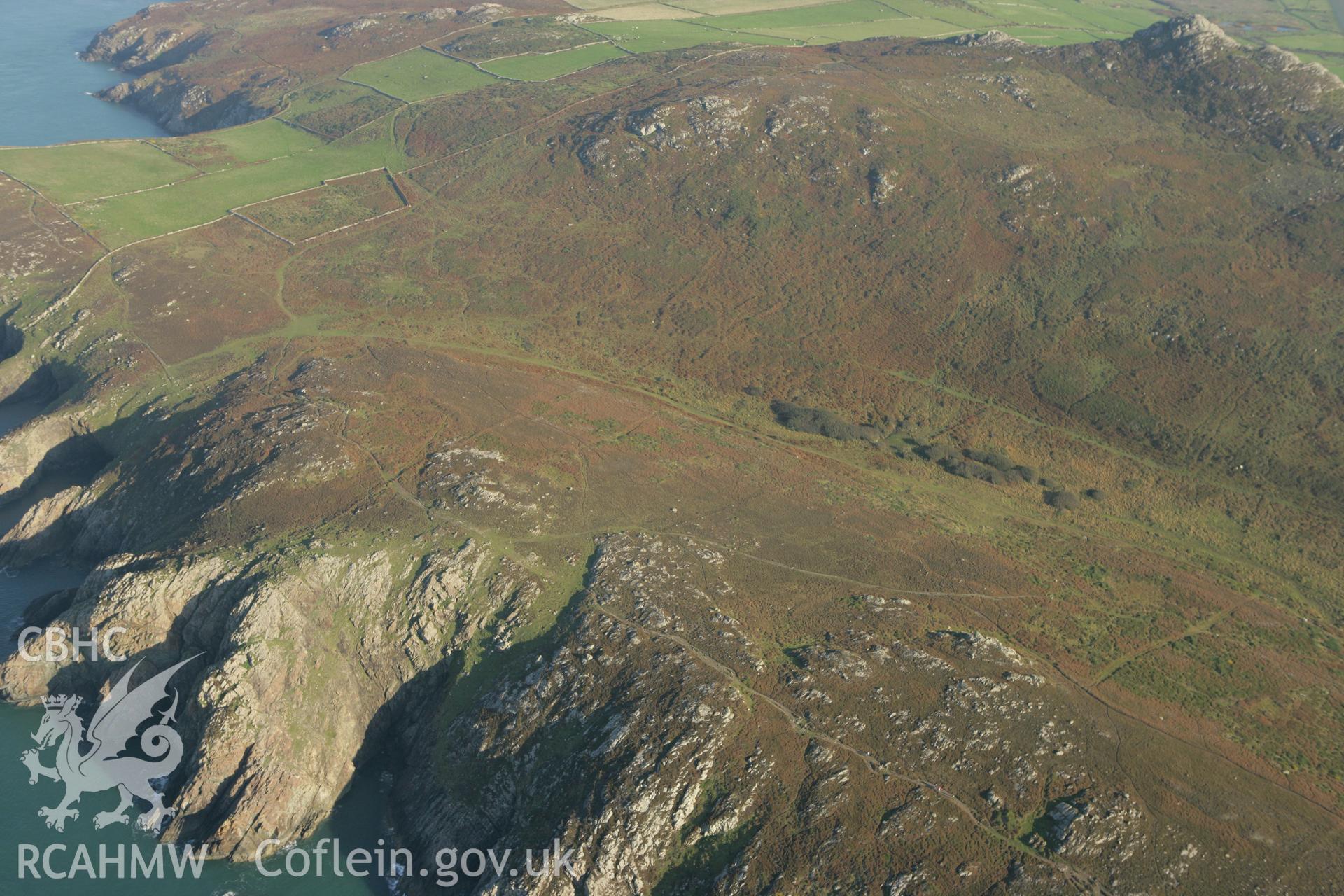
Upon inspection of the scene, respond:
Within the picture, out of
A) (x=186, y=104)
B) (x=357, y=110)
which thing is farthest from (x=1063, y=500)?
(x=186, y=104)

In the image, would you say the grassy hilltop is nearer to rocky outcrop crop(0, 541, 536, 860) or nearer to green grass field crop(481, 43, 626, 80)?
rocky outcrop crop(0, 541, 536, 860)

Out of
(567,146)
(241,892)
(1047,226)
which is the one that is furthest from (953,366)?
(241,892)

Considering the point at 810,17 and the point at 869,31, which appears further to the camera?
the point at 810,17

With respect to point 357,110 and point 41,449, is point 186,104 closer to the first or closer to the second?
point 357,110

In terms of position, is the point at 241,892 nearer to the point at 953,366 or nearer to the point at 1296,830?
the point at 1296,830

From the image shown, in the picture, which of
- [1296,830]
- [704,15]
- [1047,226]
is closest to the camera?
[1296,830]

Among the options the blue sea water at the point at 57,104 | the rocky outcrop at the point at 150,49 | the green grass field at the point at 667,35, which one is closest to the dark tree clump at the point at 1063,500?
the green grass field at the point at 667,35
